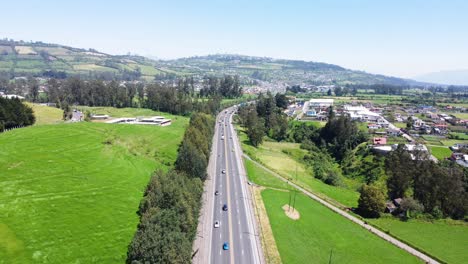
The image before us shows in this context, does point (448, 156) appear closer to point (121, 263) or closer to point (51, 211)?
point (121, 263)

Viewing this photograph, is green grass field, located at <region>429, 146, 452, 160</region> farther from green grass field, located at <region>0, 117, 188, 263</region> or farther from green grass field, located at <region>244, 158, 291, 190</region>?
green grass field, located at <region>0, 117, 188, 263</region>

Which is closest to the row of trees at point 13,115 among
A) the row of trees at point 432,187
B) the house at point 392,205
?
the house at point 392,205

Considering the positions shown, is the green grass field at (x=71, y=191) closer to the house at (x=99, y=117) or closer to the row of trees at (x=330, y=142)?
the house at (x=99, y=117)

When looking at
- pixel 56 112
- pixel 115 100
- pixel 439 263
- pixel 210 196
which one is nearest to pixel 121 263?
pixel 210 196

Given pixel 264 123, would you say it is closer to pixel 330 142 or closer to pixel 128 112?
pixel 330 142

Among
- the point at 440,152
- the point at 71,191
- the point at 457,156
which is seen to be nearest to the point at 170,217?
the point at 71,191

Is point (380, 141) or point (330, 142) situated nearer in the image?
A: point (380, 141)

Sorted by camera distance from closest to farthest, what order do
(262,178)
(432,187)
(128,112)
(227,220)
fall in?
(227,220)
(432,187)
(262,178)
(128,112)

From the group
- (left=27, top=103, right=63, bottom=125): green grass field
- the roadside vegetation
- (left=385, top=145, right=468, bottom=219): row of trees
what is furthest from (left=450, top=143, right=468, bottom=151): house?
(left=27, top=103, right=63, bottom=125): green grass field
